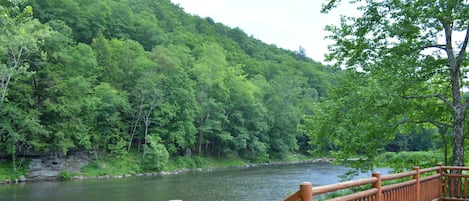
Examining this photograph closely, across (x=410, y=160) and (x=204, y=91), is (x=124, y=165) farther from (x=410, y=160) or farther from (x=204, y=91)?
(x=410, y=160)

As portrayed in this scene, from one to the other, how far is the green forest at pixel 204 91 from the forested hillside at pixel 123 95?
0.15 metres

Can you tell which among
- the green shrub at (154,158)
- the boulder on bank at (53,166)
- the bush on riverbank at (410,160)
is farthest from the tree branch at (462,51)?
the green shrub at (154,158)

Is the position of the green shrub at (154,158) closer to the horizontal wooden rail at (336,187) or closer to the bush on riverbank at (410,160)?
the bush on riverbank at (410,160)

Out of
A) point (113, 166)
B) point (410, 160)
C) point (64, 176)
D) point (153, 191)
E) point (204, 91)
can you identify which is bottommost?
point (64, 176)

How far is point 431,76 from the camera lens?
38.3 feet

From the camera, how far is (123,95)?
139 ft

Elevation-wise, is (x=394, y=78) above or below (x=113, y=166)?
above

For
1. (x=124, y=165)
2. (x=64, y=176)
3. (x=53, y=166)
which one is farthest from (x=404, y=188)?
(x=124, y=165)

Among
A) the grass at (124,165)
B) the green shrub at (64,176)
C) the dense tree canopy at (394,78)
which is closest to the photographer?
the dense tree canopy at (394,78)

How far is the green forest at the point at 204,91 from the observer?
11.2 metres

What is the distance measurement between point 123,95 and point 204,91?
14.8 m

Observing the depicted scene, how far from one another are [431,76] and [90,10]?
54.9 meters

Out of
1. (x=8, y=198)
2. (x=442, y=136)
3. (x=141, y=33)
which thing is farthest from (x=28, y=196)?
(x=141, y=33)

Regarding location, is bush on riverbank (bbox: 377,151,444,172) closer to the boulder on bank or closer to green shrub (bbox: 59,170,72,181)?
green shrub (bbox: 59,170,72,181)
